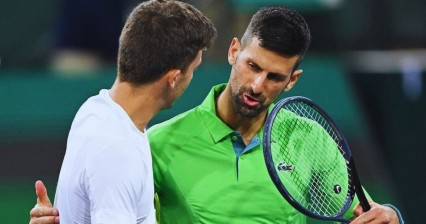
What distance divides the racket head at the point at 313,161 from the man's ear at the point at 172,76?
60 cm

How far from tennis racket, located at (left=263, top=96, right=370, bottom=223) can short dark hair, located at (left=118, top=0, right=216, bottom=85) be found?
2.06 feet

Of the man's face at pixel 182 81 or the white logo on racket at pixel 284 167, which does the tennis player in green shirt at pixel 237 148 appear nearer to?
the white logo on racket at pixel 284 167

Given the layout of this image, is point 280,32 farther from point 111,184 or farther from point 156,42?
point 111,184

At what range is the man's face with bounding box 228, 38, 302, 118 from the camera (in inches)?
171

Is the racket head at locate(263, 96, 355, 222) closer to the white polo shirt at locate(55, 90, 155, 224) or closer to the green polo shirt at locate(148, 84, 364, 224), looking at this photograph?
the green polo shirt at locate(148, 84, 364, 224)

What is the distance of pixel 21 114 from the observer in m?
6.68

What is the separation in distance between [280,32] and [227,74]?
2231mm

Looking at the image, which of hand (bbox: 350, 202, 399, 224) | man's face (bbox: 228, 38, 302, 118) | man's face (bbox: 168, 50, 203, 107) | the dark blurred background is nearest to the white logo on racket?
man's face (bbox: 228, 38, 302, 118)

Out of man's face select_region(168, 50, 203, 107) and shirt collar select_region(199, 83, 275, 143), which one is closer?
man's face select_region(168, 50, 203, 107)

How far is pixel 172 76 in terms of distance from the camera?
3.90 metres

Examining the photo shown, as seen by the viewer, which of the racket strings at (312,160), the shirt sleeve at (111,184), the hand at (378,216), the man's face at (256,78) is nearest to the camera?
the shirt sleeve at (111,184)

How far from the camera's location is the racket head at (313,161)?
4.42 m

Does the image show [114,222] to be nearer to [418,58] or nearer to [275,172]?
[275,172]

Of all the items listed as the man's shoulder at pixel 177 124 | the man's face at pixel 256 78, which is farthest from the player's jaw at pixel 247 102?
the man's shoulder at pixel 177 124
